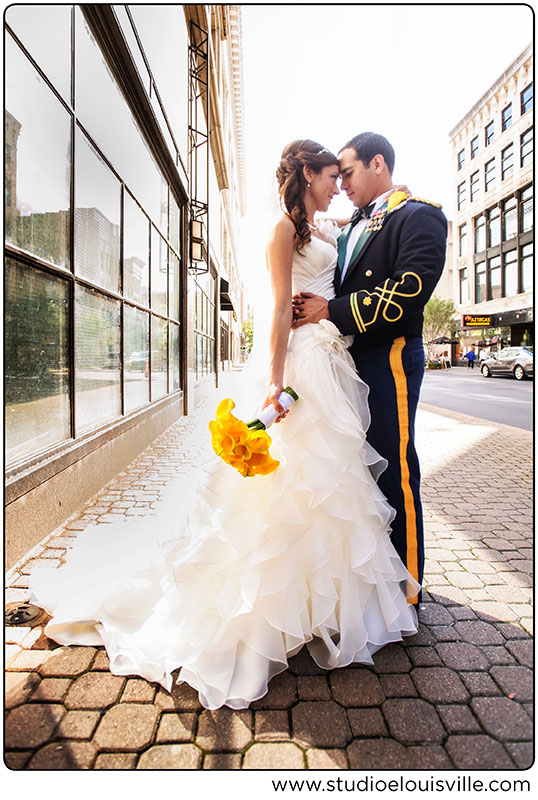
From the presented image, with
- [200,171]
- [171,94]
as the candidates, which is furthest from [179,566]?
[200,171]

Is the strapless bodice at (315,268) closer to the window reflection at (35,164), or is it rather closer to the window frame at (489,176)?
the window reflection at (35,164)

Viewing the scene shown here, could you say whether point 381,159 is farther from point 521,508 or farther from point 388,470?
point 521,508

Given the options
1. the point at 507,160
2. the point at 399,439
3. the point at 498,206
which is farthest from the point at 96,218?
the point at 498,206

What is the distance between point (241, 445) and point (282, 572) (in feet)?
1.90

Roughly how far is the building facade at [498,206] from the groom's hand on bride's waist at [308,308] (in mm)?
34753

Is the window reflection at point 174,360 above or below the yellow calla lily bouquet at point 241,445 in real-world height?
above

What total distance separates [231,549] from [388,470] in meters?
0.91

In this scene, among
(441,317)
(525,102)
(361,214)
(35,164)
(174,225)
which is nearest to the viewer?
(361,214)

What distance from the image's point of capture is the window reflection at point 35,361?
306 centimetres

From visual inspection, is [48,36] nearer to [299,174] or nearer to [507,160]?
[299,174]

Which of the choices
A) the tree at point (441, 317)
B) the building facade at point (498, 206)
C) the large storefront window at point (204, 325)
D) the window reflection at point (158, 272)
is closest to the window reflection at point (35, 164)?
the window reflection at point (158, 272)

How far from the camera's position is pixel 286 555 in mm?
1938

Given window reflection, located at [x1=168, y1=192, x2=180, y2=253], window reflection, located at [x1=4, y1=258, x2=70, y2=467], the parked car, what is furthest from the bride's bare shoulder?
the parked car

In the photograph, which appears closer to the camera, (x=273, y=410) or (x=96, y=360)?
(x=273, y=410)
